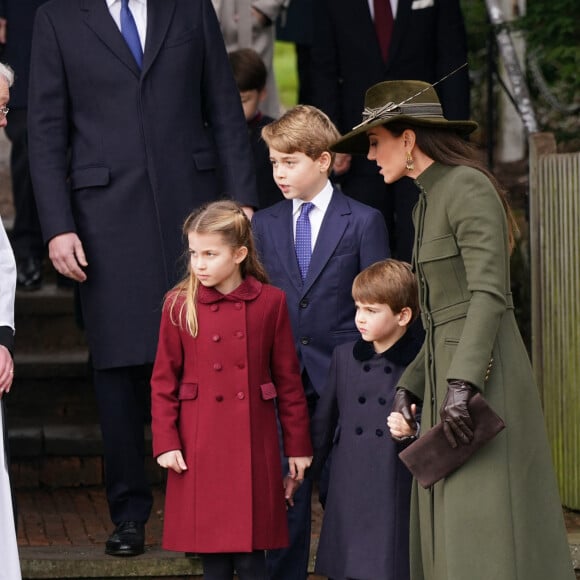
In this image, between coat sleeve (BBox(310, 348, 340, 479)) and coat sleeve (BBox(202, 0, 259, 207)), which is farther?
coat sleeve (BBox(202, 0, 259, 207))

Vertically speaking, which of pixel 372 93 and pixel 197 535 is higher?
pixel 372 93

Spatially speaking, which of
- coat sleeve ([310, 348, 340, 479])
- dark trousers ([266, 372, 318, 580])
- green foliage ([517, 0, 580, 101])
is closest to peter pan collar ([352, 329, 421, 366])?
coat sleeve ([310, 348, 340, 479])

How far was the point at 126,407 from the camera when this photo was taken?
6230 mm

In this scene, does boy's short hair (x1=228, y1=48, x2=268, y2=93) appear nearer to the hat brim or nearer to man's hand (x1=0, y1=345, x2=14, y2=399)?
the hat brim

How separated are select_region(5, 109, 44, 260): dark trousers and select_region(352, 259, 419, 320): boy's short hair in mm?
3641

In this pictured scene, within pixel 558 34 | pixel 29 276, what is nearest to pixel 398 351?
pixel 558 34

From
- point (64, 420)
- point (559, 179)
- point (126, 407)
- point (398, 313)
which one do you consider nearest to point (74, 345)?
point (64, 420)

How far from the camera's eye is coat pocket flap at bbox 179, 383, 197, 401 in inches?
211

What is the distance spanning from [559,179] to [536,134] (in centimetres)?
32

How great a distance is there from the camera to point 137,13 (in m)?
6.31

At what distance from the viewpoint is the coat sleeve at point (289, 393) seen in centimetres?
548

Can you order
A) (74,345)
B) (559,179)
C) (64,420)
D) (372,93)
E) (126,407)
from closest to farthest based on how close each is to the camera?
(372,93) → (126,407) → (559,179) → (64,420) → (74,345)

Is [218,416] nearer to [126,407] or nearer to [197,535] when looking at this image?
[197,535]

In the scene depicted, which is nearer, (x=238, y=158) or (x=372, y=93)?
(x=372, y=93)
